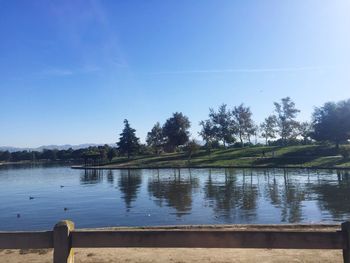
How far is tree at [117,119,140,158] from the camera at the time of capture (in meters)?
115

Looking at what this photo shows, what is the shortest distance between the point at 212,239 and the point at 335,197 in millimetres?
29000

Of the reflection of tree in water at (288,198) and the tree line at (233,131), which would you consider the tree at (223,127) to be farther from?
the reflection of tree in water at (288,198)

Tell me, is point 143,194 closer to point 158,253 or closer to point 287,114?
point 158,253

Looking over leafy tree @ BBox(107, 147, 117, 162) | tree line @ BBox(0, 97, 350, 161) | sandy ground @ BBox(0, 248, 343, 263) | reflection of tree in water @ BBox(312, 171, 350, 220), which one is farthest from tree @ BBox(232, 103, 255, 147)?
sandy ground @ BBox(0, 248, 343, 263)

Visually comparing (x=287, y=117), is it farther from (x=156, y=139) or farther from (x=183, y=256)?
(x=183, y=256)

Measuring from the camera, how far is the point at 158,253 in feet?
33.1

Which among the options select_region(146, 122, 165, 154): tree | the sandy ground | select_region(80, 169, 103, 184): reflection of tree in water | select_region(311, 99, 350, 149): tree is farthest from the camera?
select_region(146, 122, 165, 154): tree

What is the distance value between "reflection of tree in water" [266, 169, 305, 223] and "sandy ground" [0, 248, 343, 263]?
12.9 meters

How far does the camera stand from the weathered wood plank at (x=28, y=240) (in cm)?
534

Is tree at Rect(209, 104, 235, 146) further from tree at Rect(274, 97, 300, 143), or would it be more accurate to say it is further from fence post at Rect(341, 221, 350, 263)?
fence post at Rect(341, 221, 350, 263)

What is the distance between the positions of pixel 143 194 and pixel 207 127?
7905 cm

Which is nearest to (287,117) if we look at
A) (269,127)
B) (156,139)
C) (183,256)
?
(269,127)

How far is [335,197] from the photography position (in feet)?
103

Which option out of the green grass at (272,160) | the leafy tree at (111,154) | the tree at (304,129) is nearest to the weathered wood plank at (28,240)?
Result: the green grass at (272,160)
